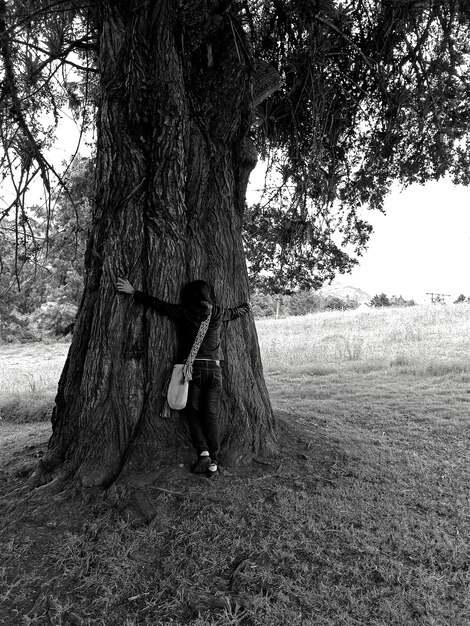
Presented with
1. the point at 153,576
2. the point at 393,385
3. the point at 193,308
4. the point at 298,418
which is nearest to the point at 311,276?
the point at 393,385

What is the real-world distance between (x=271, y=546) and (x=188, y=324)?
2.01 m

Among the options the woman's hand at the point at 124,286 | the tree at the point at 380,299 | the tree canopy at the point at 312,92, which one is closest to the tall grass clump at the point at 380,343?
the tree canopy at the point at 312,92

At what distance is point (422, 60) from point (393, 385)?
6089 mm

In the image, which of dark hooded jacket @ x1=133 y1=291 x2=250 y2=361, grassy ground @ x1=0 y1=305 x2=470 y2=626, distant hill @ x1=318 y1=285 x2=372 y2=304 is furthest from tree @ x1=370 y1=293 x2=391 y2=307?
dark hooded jacket @ x1=133 y1=291 x2=250 y2=361

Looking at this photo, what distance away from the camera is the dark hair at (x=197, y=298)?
159 inches

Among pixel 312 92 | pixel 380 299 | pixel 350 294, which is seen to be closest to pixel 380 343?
pixel 312 92

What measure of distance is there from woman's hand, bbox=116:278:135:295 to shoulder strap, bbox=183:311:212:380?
0.75 metres

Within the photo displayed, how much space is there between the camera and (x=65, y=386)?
172 inches

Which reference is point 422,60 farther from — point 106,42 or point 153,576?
point 153,576

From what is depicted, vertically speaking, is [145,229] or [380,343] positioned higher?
[145,229]

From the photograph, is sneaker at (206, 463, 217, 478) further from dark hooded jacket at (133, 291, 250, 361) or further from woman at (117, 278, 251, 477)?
dark hooded jacket at (133, 291, 250, 361)

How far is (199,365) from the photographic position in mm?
4117

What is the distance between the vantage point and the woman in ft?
13.3

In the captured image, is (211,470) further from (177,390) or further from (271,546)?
(271,546)
